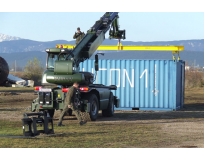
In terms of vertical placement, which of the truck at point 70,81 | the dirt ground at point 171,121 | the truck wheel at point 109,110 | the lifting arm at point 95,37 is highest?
the lifting arm at point 95,37

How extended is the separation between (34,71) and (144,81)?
53.5 metres

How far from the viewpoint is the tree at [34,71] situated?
8149 cm

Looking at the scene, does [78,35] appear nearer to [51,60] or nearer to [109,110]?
[51,60]

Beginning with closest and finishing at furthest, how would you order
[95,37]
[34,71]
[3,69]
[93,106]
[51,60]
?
[93,106]
[51,60]
[95,37]
[3,69]
[34,71]

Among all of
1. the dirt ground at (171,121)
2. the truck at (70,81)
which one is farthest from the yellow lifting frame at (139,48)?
the truck at (70,81)

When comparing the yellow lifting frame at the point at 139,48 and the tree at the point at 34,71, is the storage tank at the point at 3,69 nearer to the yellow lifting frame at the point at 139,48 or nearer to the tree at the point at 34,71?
the yellow lifting frame at the point at 139,48

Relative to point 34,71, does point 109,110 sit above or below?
below

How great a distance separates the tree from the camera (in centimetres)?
8149

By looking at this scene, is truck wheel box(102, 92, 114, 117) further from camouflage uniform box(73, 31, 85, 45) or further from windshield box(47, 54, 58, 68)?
windshield box(47, 54, 58, 68)

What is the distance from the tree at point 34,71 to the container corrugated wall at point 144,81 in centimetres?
4798

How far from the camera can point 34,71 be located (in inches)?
3285

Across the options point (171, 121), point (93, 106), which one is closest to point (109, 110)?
point (93, 106)

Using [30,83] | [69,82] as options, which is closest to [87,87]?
[69,82]

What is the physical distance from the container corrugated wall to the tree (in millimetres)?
47980
